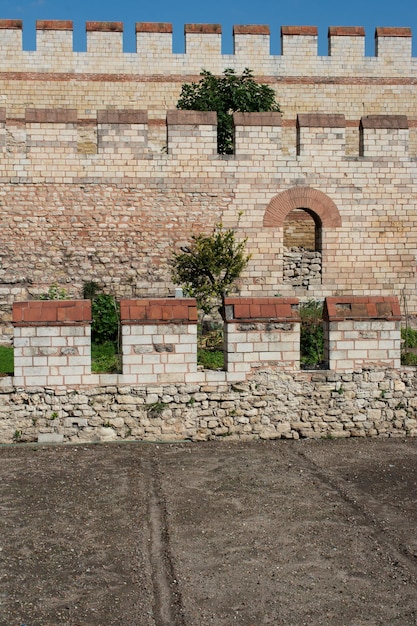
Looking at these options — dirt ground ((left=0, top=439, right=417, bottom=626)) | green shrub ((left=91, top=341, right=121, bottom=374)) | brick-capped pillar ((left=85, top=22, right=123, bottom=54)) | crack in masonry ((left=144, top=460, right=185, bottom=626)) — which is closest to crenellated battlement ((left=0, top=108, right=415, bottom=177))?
green shrub ((left=91, top=341, right=121, bottom=374))

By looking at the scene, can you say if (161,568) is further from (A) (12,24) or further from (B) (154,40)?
(A) (12,24)

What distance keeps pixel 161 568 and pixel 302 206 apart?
995 cm

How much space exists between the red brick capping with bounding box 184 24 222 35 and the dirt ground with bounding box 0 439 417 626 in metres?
15.1

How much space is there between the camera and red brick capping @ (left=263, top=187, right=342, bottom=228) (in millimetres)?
13328

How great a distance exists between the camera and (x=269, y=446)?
7.45 m

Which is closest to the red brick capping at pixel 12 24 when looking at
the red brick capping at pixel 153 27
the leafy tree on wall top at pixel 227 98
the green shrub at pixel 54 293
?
the red brick capping at pixel 153 27

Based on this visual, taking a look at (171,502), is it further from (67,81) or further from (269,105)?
(67,81)

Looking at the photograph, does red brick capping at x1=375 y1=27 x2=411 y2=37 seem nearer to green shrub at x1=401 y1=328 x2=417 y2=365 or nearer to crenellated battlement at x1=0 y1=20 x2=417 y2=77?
crenellated battlement at x1=0 y1=20 x2=417 y2=77

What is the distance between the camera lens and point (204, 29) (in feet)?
63.0

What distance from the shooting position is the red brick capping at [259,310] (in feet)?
25.6

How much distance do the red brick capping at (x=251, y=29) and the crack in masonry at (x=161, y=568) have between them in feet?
53.7

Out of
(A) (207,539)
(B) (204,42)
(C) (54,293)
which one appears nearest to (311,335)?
(C) (54,293)

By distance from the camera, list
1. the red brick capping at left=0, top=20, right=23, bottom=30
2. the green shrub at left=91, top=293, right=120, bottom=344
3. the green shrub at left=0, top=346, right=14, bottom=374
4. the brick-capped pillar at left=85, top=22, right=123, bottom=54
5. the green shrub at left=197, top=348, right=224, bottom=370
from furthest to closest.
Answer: the brick-capped pillar at left=85, top=22, right=123, bottom=54 < the red brick capping at left=0, top=20, right=23, bottom=30 < the green shrub at left=91, top=293, right=120, bottom=344 < the green shrub at left=197, top=348, right=224, bottom=370 < the green shrub at left=0, top=346, right=14, bottom=374

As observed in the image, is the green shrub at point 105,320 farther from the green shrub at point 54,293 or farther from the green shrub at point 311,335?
the green shrub at point 311,335
